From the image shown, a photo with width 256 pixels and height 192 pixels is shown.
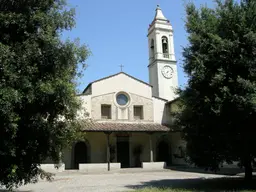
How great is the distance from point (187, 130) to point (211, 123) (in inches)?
46.8

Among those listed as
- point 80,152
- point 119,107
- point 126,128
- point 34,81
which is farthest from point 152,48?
point 34,81

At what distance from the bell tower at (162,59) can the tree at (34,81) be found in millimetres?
24377

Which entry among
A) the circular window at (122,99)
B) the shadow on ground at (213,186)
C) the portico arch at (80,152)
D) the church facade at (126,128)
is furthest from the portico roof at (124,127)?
the shadow on ground at (213,186)

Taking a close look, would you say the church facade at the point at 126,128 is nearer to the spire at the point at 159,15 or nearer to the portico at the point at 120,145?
the portico at the point at 120,145

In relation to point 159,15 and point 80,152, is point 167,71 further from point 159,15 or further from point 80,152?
point 80,152

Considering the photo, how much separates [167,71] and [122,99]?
9114 millimetres

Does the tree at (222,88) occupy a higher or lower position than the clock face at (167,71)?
lower

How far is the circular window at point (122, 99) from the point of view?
2536 centimetres

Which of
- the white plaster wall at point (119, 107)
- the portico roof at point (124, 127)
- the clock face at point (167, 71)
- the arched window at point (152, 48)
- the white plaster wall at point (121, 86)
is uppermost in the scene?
the arched window at point (152, 48)

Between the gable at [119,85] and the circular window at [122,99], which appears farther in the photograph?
the circular window at [122,99]

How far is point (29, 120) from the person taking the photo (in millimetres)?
7102

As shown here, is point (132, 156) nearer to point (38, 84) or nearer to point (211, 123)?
point (211, 123)

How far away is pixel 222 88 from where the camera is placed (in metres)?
9.49

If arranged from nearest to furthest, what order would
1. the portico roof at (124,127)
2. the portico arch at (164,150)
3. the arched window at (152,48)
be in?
the portico roof at (124,127) < the portico arch at (164,150) < the arched window at (152,48)
